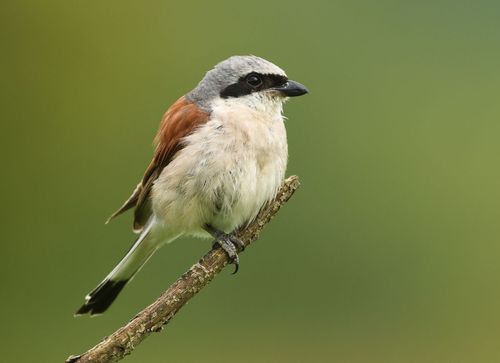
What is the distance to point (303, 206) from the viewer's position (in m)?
4.93

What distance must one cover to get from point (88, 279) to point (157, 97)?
129cm

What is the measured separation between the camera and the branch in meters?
2.36

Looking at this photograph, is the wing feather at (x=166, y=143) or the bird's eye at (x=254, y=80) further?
the bird's eye at (x=254, y=80)

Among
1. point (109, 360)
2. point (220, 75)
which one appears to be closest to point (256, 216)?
point (220, 75)

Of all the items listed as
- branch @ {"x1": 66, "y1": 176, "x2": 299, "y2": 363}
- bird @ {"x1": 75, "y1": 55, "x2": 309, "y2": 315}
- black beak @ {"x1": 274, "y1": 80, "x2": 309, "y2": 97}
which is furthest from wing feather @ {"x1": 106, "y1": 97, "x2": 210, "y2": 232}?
branch @ {"x1": 66, "y1": 176, "x2": 299, "y2": 363}

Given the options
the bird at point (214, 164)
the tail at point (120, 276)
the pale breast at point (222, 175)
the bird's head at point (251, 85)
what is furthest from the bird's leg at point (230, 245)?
the bird's head at point (251, 85)

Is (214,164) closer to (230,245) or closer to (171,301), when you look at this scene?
(230,245)

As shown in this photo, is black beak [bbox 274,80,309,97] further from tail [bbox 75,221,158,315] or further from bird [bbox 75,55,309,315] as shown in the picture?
tail [bbox 75,221,158,315]

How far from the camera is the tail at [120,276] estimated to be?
328cm

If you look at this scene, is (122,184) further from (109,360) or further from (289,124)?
(109,360)

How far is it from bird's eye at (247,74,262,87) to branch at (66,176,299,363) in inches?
22.4

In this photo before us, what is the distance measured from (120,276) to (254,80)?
39.2 inches

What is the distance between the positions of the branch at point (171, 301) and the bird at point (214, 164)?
0.12 metres

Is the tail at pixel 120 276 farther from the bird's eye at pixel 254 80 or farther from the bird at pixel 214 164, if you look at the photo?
the bird's eye at pixel 254 80
